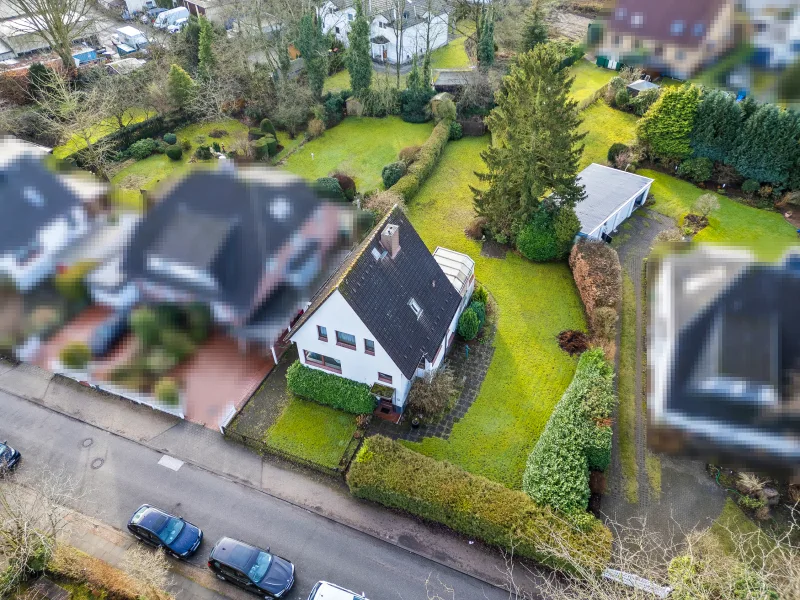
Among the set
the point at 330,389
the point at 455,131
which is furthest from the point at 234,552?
the point at 455,131

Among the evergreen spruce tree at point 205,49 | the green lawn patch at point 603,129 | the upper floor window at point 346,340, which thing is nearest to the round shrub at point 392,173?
the green lawn patch at point 603,129

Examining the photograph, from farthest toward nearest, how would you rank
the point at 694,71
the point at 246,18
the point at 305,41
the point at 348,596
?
the point at 246,18 < the point at 305,41 < the point at 694,71 < the point at 348,596

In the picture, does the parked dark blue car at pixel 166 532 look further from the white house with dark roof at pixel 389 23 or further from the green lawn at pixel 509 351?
the white house with dark roof at pixel 389 23

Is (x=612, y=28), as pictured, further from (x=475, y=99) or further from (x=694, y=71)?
(x=475, y=99)

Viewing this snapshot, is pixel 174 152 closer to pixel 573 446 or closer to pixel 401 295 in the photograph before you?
pixel 401 295

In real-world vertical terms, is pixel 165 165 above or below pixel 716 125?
below

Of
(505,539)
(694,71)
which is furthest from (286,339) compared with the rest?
(694,71)
